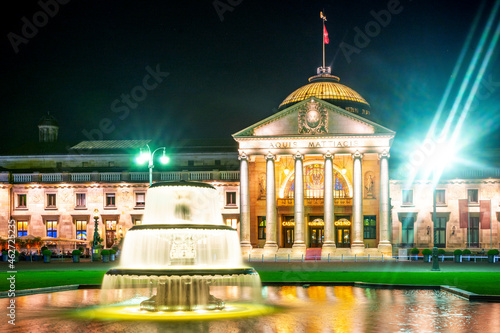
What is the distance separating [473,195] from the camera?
74500mm

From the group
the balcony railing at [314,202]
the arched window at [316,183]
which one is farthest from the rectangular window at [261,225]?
the arched window at [316,183]

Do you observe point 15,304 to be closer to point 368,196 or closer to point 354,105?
point 368,196

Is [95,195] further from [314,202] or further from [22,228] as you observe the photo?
[314,202]

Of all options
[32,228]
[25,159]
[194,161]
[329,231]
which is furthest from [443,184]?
[25,159]

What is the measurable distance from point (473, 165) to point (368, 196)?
12825 millimetres

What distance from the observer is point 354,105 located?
86875mm

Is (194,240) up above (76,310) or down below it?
above

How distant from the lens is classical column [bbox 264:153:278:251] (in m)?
69.7

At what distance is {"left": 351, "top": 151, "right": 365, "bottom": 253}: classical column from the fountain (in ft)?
161

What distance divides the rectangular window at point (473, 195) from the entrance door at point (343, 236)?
45.2 ft

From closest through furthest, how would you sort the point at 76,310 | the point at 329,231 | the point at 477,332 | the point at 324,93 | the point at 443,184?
1. the point at 477,332
2. the point at 76,310
3. the point at 329,231
4. the point at 443,184
5. the point at 324,93

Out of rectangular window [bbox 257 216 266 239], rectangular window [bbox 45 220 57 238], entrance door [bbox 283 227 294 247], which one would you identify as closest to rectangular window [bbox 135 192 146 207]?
rectangular window [bbox 45 220 57 238]

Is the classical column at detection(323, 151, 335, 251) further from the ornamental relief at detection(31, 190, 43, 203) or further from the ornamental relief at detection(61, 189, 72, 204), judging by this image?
the ornamental relief at detection(31, 190, 43, 203)

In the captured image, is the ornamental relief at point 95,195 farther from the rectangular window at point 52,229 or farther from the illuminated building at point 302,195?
the rectangular window at point 52,229
